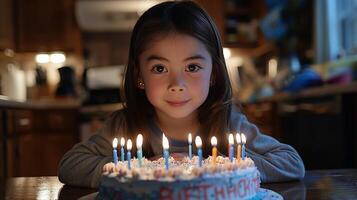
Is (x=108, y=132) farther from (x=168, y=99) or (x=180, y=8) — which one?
(x=180, y=8)

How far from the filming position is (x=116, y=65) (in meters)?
4.54

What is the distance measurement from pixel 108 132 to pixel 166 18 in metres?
0.30

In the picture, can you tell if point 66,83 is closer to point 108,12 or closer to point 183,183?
point 108,12

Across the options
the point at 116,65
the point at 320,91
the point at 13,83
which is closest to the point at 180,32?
the point at 320,91

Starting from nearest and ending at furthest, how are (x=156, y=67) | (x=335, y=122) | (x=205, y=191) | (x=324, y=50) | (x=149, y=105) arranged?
(x=205, y=191) < (x=156, y=67) < (x=149, y=105) < (x=335, y=122) < (x=324, y=50)

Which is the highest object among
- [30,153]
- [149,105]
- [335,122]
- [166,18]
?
[166,18]

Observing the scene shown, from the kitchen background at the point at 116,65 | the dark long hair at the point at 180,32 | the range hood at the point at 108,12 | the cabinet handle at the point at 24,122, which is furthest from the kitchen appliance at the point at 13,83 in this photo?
the dark long hair at the point at 180,32

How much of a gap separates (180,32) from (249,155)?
11.8 inches

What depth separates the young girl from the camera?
2.98ft

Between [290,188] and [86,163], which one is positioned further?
[86,163]

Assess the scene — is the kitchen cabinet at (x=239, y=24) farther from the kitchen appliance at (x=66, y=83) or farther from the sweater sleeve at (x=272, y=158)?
the sweater sleeve at (x=272, y=158)

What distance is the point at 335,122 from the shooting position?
241cm

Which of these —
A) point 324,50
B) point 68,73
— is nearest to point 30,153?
point 68,73

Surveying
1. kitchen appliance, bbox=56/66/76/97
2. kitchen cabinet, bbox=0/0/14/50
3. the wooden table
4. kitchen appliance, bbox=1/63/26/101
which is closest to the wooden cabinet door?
kitchen appliance, bbox=1/63/26/101
